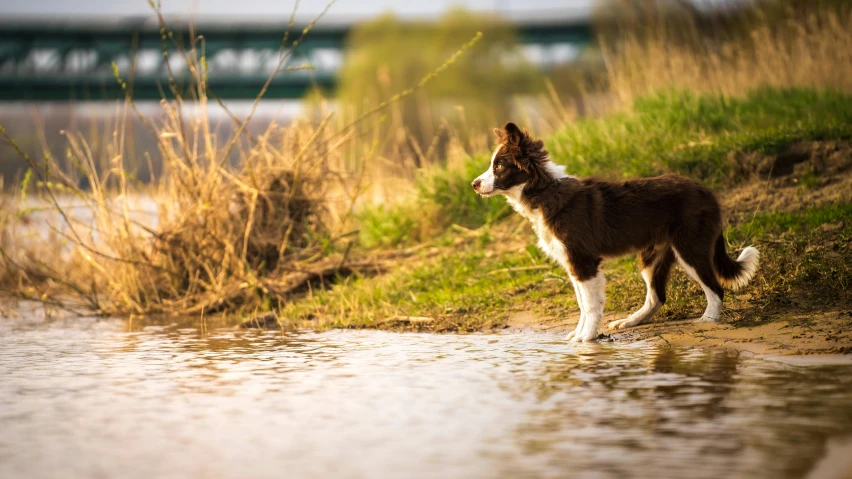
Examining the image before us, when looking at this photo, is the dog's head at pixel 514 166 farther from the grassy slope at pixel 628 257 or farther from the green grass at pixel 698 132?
the green grass at pixel 698 132

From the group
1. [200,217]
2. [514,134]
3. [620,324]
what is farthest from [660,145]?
[200,217]

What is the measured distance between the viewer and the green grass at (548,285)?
7.75 metres

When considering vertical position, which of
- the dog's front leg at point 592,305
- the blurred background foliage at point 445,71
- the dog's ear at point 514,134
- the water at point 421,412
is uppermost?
the blurred background foliage at point 445,71

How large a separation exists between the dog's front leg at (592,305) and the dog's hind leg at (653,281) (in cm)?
58

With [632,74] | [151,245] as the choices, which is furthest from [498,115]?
[151,245]

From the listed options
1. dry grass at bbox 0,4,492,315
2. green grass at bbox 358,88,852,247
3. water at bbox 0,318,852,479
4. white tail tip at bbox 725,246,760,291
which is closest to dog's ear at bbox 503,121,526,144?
water at bbox 0,318,852,479

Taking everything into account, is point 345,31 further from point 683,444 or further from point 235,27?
point 683,444

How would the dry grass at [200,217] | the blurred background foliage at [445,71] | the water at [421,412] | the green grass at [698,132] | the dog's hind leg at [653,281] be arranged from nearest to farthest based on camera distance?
the water at [421,412], the dog's hind leg at [653,281], the dry grass at [200,217], the green grass at [698,132], the blurred background foliage at [445,71]

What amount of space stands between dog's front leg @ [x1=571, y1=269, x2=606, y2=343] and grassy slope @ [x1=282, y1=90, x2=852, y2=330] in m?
0.89

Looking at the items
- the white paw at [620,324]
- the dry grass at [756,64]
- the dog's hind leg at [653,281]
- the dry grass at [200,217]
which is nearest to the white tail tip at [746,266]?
the dog's hind leg at [653,281]

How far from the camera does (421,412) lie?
16.7 feet

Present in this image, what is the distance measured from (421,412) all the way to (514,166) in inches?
115

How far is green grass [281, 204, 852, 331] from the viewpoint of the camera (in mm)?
7746

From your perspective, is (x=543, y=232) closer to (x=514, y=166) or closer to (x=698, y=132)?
(x=514, y=166)
